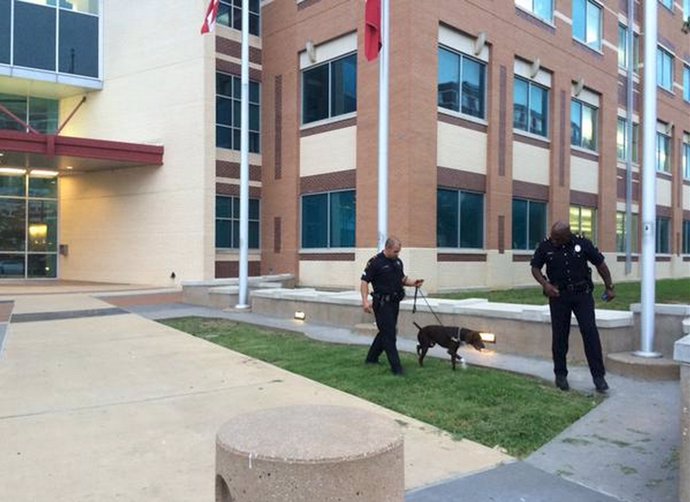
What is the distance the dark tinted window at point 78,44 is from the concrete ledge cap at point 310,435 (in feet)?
75.8

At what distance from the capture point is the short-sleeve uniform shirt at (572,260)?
696 centimetres

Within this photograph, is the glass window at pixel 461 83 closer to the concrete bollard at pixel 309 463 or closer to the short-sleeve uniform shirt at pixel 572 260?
the short-sleeve uniform shirt at pixel 572 260

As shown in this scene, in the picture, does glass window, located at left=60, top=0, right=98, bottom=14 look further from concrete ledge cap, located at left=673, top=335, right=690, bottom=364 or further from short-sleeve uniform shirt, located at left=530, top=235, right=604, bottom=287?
concrete ledge cap, located at left=673, top=335, right=690, bottom=364

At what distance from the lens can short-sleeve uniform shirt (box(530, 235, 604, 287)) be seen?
22.8 feet

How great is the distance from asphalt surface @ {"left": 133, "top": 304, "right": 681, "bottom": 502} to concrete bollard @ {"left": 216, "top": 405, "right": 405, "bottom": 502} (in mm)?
1346

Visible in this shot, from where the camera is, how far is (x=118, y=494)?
421 centimetres

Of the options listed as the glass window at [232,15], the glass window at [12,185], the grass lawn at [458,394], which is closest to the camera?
the grass lawn at [458,394]

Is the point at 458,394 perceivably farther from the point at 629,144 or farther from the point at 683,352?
the point at 629,144

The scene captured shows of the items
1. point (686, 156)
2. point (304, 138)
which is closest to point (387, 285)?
point (304, 138)

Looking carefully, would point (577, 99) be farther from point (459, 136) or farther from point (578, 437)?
point (578, 437)

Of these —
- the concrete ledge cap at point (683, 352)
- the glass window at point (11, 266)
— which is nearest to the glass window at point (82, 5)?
the glass window at point (11, 266)

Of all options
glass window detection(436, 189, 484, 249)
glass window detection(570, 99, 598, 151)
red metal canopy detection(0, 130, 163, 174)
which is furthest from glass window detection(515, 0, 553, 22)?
red metal canopy detection(0, 130, 163, 174)

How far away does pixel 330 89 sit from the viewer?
19875mm

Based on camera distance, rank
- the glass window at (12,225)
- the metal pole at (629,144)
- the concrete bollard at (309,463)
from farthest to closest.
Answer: the metal pole at (629,144) → the glass window at (12,225) → the concrete bollard at (309,463)
